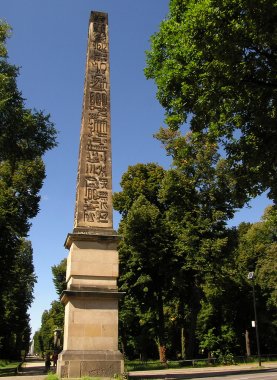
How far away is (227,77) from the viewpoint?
1309 centimetres

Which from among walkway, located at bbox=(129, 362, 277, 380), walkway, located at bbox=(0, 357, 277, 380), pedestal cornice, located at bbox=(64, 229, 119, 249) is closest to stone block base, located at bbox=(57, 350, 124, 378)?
walkway, located at bbox=(0, 357, 277, 380)

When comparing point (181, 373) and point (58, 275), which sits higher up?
point (58, 275)

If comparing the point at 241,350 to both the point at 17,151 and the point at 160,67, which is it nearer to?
the point at 17,151

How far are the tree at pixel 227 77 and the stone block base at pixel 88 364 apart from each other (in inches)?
291

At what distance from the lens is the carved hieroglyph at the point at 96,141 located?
15.0m

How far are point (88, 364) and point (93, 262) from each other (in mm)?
3083

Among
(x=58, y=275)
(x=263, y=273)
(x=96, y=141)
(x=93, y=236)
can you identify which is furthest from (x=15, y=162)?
(x=58, y=275)

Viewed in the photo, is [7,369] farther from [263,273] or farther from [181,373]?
[263,273]

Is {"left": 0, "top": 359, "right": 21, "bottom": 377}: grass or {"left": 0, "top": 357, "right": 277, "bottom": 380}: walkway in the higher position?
{"left": 0, "top": 357, "right": 277, "bottom": 380}: walkway

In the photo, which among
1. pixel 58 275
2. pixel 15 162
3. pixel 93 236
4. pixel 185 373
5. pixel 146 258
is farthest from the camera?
pixel 58 275

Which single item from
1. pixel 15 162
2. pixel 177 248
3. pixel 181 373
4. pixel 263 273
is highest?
pixel 15 162

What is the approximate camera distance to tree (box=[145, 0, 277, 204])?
12.3 metres

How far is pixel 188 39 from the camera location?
1394 cm

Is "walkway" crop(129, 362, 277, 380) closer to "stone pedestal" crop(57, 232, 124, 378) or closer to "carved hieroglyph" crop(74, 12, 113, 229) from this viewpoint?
"stone pedestal" crop(57, 232, 124, 378)
